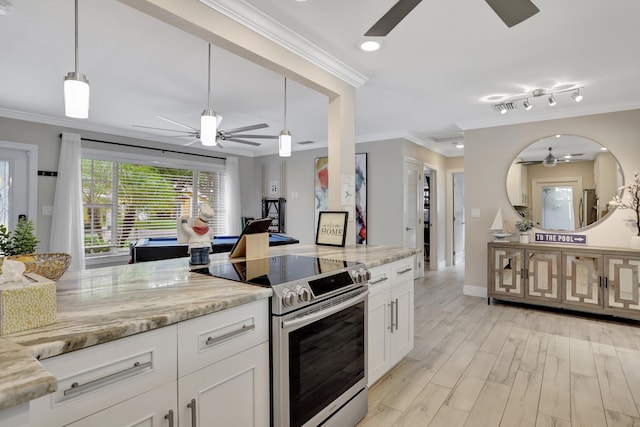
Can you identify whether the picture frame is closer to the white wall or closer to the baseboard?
the white wall

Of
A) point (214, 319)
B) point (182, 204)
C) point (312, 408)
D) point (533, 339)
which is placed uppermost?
point (182, 204)

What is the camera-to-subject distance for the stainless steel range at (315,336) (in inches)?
55.8

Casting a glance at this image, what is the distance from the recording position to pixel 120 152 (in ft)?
17.2

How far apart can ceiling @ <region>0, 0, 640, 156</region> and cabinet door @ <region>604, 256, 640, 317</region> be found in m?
1.77

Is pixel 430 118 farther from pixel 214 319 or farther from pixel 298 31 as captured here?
pixel 214 319

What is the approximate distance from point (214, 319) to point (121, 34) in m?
2.25

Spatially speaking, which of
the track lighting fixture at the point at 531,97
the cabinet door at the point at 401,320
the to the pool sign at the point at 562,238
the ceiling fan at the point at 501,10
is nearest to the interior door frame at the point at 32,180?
the cabinet door at the point at 401,320

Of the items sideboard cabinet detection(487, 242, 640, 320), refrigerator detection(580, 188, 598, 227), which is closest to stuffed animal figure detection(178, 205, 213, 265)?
sideboard cabinet detection(487, 242, 640, 320)

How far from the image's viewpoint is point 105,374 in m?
0.93

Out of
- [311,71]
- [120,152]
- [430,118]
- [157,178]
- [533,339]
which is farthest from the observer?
[157,178]

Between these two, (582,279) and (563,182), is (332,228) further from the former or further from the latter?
(563,182)

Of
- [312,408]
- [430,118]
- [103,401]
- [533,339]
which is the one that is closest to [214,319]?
[103,401]

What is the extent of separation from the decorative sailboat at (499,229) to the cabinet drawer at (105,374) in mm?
4254

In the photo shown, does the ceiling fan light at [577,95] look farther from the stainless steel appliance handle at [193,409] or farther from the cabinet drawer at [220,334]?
the stainless steel appliance handle at [193,409]
